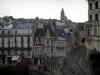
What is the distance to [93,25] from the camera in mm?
41031

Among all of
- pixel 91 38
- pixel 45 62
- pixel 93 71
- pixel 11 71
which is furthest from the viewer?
pixel 45 62

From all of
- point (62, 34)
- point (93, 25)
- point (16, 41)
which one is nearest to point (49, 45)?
point (62, 34)

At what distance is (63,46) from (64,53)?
6.06 feet

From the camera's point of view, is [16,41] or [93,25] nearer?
[93,25]

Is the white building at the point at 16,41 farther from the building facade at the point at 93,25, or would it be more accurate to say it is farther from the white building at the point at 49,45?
→ the building facade at the point at 93,25

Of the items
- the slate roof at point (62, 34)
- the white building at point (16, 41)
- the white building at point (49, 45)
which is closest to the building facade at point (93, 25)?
the white building at point (49, 45)

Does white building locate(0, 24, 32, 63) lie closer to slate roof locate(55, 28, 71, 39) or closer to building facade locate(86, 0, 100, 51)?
slate roof locate(55, 28, 71, 39)

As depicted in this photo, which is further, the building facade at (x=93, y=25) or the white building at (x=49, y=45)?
the white building at (x=49, y=45)

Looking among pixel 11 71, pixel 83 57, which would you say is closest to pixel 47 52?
pixel 83 57

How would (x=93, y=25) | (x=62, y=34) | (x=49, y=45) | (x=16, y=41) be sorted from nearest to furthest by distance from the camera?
(x=93, y=25)
(x=49, y=45)
(x=16, y=41)
(x=62, y=34)

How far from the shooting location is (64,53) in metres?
54.7

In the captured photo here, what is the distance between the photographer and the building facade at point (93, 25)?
39438 millimetres

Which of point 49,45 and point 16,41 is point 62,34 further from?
point 16,41

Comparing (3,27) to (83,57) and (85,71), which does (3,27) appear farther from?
(85,71)
